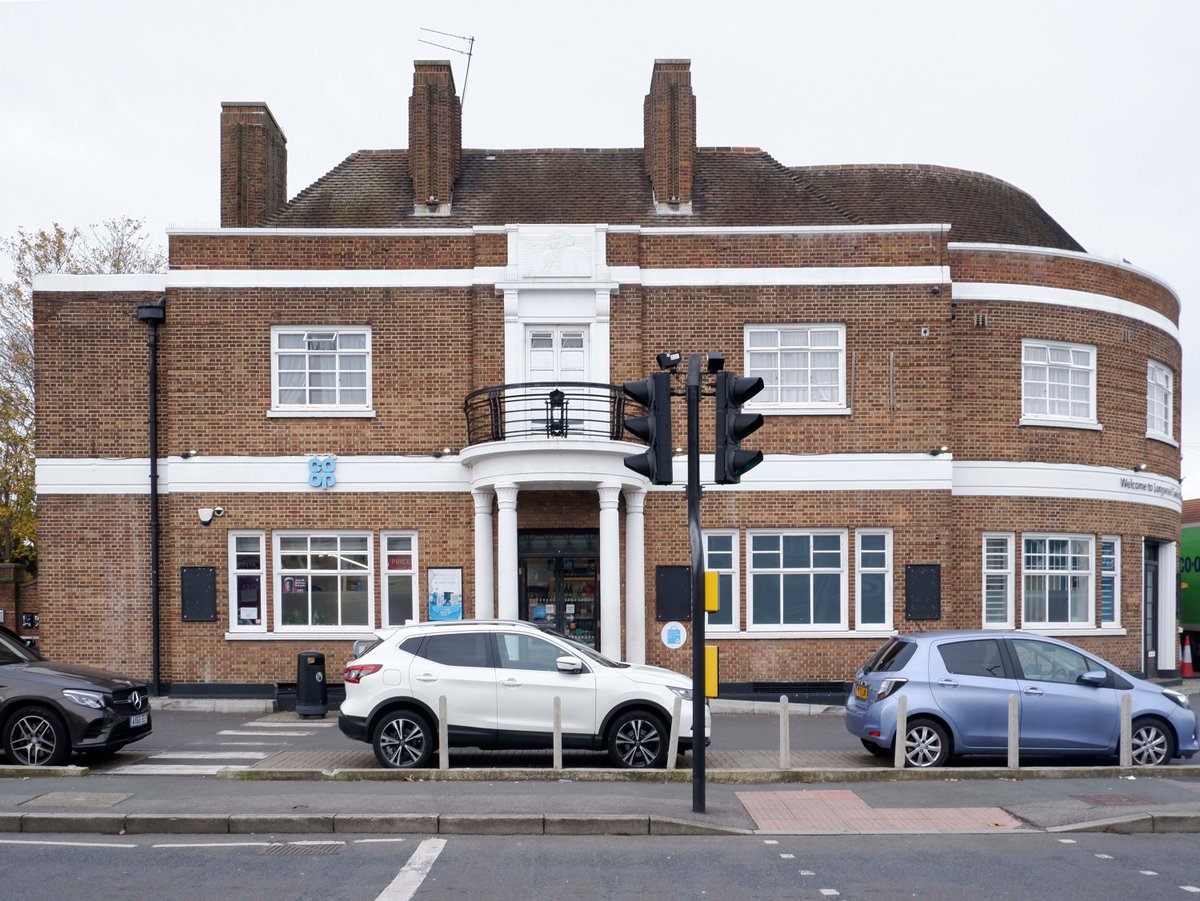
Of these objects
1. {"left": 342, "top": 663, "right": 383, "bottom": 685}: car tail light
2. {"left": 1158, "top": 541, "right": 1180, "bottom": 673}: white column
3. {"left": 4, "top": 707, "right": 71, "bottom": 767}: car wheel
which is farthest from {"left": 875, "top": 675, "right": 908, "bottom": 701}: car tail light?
{"left": 1158, "top": 541, "right": 1180, "bottom": 673}: white column

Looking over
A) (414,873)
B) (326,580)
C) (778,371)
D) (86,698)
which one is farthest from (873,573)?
(414,873)

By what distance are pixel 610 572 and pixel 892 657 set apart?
5.93 meters

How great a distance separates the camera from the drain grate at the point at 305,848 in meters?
9.84

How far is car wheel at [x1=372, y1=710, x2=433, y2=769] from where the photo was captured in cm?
1309

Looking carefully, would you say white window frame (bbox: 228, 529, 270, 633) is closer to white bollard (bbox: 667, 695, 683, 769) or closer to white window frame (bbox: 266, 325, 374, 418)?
white window frame (bbox: 266, 325, 374, 418)

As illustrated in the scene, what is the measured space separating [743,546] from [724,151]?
7.86 metres

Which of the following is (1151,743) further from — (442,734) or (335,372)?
(335,372)

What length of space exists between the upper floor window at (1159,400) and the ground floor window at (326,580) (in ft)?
45.4

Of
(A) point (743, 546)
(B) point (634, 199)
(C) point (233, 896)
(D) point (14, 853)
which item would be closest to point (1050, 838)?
(C) point (233, 896)

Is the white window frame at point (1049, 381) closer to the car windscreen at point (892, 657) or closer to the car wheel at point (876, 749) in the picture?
the car windscreen at point (892, 657)

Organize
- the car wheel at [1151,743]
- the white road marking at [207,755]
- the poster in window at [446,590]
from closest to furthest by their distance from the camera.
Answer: the car wheel at [1151,743] < the white road marking at [207,755] < the poster in window at [446,590]

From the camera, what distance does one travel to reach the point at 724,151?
77.3 ft

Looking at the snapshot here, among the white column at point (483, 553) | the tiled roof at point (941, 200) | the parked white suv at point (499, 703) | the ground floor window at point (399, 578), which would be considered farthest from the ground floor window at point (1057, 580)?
the ground floor window at point (399, 578)

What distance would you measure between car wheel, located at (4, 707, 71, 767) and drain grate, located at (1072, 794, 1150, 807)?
33.1 feet
